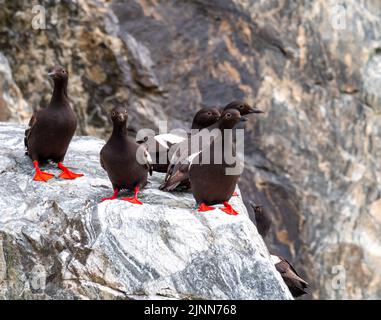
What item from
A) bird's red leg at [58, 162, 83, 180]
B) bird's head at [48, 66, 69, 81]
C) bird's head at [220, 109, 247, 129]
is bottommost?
bird's red leg at [58, 162, 83, 180]

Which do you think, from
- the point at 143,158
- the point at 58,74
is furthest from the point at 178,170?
the point at 58,74

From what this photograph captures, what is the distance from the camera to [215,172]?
26.8 ft

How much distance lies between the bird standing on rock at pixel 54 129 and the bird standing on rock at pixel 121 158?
73 cm

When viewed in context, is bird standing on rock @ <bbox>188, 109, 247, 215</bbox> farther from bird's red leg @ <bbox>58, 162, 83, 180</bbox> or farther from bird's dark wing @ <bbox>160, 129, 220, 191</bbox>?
bird's red leg @ <bbox>58, 162, 83, 180</bbox>

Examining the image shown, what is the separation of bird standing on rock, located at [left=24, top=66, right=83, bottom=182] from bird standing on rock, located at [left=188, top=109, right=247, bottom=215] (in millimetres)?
1409

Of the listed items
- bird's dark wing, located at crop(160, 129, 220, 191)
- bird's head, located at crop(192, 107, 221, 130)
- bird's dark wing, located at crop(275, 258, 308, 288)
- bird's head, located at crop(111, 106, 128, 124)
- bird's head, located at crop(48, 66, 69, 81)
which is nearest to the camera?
bird's head, located at crop(111, 106, 128, 124)

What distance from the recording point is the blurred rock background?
13.7 m

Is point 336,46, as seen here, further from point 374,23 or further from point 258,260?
point 258,260

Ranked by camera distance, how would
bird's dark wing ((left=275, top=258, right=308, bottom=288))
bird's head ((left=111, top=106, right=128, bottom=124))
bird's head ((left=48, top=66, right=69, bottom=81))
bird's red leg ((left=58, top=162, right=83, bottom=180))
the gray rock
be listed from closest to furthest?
the gray rock < bird's head ((left=111, top=106, right=128, bottom=124)) < bird's red leg ((left=58, top=162, right=83, bottom=180)) < bird's head ((left=48, top=66, right=69, bottom=81)) < bird's dark wing ((left=275, top=258, right=308, bottom=288))

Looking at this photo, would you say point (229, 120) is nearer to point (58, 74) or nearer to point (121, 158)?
point (121, 158)

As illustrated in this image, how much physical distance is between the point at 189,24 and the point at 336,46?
2504 millimetres

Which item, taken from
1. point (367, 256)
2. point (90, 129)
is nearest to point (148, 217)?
point (90, 129)

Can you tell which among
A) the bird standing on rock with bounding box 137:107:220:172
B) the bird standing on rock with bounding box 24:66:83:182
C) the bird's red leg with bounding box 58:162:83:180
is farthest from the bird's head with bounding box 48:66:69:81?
the bird standing on rock with bounding box 137:107:220:172

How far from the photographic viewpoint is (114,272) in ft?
24.7
